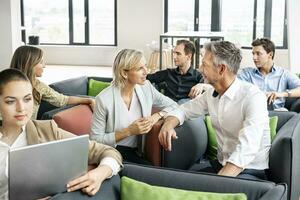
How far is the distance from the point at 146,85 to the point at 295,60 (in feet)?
14.7

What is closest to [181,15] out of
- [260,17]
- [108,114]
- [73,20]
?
[260,17]

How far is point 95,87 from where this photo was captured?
5176mm

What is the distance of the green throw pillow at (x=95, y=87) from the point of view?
5.13m

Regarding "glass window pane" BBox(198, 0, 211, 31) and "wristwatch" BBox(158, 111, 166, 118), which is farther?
"glass window pane" BBox(198, 0, 211, 31)

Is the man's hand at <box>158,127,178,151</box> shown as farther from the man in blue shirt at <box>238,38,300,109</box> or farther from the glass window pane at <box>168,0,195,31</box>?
the glass window pane at <box>168,0,195,31</box>

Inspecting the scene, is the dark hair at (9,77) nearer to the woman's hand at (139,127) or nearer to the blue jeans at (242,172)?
the woman's hand at (139,127)

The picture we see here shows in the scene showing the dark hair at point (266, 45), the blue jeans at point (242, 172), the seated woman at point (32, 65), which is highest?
the dark hair at point (266, 45)

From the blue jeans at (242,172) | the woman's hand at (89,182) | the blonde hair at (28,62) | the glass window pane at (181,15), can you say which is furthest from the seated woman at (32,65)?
the glass window pane at (181,15)

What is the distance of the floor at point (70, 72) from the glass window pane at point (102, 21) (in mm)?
949

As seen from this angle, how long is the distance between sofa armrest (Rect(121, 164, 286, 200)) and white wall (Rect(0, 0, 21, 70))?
680 cm

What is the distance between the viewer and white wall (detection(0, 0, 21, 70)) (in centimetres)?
818

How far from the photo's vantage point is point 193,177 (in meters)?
1.98

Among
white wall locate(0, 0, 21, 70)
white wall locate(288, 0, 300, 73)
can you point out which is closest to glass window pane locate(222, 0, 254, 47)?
white wall locate(288, 0, 300, 73)

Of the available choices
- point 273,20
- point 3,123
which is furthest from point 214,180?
point 273,20
